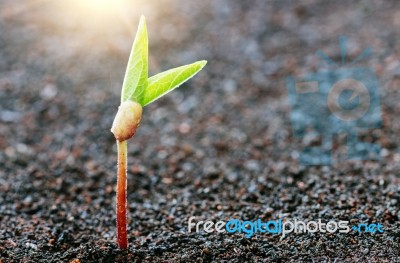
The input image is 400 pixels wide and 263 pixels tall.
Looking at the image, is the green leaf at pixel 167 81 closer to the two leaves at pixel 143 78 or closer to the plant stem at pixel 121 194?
the two leaves at pixel 143 78

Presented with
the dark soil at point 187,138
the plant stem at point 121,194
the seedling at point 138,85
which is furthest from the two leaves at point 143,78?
the dark soil at point 187,138

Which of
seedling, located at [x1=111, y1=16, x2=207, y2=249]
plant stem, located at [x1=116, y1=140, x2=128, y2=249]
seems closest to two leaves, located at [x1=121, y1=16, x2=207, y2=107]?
seedling, located at [x1=111, y1=16, x2=207, y2=249]

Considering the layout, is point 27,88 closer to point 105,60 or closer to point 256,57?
point 105,60

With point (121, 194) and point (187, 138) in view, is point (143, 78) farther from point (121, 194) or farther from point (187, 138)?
point (187, 138)

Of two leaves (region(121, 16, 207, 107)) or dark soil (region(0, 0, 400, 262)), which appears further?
dark soil (region(0, 0, 400, 262))

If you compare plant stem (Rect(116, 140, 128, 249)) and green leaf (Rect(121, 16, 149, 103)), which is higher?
green leaf (Rect(121, 16, 149, 103))

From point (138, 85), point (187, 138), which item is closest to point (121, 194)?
point (138, 85)

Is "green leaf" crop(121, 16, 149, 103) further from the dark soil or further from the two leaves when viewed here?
the dark soil
